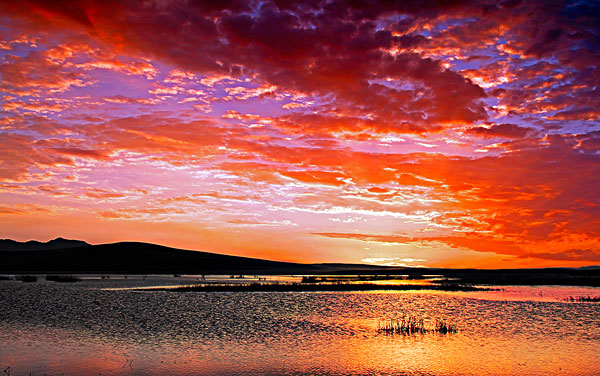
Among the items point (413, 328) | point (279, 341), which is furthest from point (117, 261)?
point (279, 341)

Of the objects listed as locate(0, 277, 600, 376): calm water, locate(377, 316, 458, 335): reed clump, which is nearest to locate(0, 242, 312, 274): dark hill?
locate(0, 277, 600, 376): calm water

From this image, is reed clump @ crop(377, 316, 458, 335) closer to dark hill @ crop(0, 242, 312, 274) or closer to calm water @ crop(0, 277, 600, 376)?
calm water @ crop(0, 277, 600, 376)

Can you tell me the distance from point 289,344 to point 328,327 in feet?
24.4

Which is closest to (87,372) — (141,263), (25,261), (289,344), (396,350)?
(289,344)

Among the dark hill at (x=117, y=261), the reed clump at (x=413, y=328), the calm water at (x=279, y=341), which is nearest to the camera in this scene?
the calm water at (x=279, y=341)

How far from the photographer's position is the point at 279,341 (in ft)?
89.2

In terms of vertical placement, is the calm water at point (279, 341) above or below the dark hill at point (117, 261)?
below

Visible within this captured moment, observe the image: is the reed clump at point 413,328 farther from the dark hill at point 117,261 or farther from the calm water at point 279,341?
the dark hill at point 117,261

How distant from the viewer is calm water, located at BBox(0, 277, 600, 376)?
20.9m

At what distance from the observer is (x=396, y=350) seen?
25.0 m

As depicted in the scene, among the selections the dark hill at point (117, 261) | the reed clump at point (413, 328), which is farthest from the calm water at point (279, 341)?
the dark hill at point (117, 261)

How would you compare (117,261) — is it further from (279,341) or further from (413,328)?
(279,341)

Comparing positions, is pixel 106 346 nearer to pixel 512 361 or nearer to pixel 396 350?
pixel 396 350

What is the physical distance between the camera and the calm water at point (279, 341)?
68.5ft
